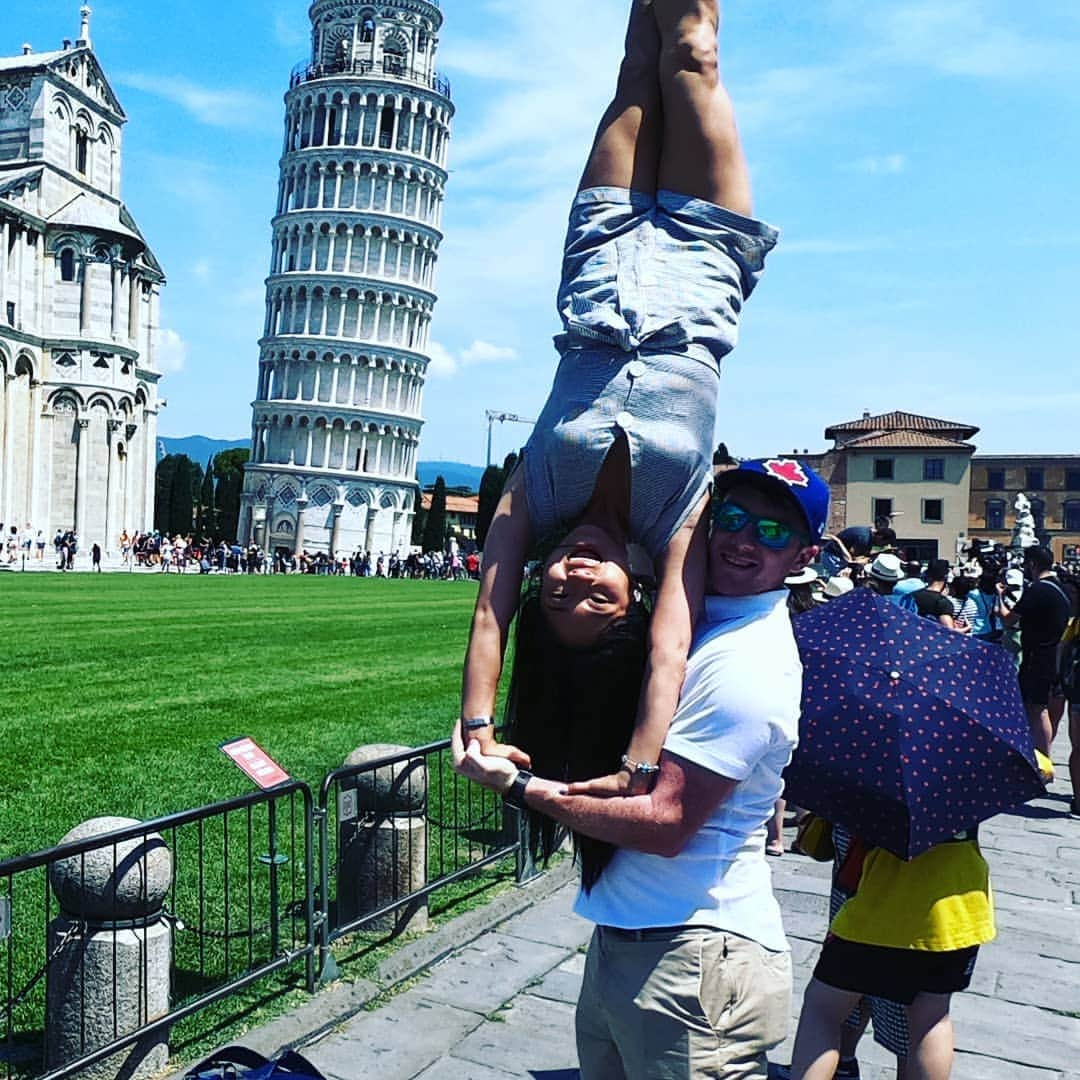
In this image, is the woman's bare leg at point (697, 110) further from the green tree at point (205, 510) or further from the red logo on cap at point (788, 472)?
the green tree at point (205, 510)

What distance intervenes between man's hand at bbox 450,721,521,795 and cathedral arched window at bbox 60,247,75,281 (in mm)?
62359

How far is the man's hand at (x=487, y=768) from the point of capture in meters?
2.48

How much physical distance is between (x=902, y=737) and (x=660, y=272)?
4.97 feet

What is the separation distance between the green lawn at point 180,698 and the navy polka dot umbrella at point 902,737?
5.26m

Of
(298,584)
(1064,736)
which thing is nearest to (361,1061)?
(1064,736)

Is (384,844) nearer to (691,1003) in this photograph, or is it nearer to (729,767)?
(691,1003)

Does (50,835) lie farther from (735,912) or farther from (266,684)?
(266,684)

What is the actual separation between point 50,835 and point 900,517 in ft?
233

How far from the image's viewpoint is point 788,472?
2680 millimetres

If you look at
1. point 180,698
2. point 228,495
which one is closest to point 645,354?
point 180,698

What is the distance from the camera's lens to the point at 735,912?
8.39ft

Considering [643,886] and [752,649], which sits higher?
[752,649]

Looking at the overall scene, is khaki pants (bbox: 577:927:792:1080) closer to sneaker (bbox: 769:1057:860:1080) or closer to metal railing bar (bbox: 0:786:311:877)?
sneaker (bbox: 769:1057:860:1080)

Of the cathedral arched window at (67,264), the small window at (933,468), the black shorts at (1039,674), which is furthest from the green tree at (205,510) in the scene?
the black shorts at (1039,674)
